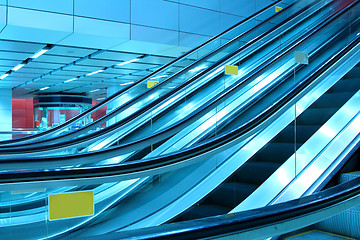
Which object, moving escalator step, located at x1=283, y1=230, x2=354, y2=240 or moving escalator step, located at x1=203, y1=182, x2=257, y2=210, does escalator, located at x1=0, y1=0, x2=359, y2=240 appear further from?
moving escalator step, located at x1=283, y1=230, x2=354, y2=240

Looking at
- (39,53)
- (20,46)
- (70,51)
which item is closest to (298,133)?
(70,51)

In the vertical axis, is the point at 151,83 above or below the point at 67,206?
above

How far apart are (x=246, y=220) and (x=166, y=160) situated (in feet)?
3.66

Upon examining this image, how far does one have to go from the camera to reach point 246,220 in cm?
158

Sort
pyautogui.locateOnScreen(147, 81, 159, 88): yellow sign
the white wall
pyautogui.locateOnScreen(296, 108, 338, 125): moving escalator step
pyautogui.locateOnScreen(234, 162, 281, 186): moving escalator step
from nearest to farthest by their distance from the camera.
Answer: pyautogui.locateOnScreen(234, 162, 281, 186): moving escalator step, pyautogui.locateOnScreen(296, 108, 338, 125): moving escalator step, the white wall, pyautogui.locateOnScreen(147, 81, 159, 88): yellow sign

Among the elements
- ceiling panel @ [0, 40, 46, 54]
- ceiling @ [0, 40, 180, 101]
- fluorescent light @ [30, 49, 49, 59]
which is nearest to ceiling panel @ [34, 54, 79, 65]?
ceiling @ [0, 40, 180, 101]

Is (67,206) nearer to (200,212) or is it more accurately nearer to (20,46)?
(200,212)

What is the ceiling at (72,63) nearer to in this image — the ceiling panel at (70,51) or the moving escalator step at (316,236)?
the ceiling panel at (70,51)

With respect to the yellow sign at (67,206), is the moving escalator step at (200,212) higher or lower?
lower

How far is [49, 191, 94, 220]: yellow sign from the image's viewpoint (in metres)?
1.79

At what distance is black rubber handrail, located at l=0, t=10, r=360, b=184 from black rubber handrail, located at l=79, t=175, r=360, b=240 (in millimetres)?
754

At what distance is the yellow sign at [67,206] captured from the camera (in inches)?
70.4

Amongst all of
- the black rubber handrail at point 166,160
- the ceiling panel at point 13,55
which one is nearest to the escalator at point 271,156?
the black rubber handrail at point 166,160

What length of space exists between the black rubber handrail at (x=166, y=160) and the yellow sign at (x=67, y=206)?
27 centimetres
